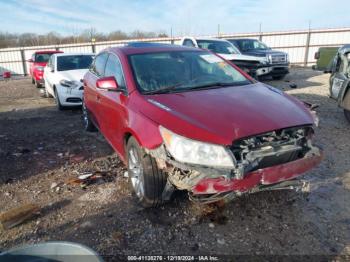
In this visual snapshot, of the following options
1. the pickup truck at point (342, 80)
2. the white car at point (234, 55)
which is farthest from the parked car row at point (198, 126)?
the white car at point (234, 55)

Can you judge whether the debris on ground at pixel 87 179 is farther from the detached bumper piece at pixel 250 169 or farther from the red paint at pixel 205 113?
the detached bumper piece at pixel 250 169

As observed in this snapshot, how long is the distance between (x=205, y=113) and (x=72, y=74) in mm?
6447

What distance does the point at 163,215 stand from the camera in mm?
3170

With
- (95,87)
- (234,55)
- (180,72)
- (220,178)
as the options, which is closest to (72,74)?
(95,87)

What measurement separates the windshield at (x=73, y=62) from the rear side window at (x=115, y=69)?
16.4 ft

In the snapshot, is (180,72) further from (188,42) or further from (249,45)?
(249,45)

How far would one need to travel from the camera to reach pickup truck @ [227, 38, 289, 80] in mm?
11820

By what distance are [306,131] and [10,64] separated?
90.5 ft

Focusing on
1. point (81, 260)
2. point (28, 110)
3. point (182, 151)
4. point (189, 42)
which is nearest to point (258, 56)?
point (189, 42)

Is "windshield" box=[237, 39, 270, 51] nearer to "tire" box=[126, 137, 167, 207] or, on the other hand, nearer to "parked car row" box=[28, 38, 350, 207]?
"parked car row" box=[28, 38, 350, 207]

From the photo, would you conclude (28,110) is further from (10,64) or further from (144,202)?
(10,64)

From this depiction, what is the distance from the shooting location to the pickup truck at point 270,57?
1182 centimetres

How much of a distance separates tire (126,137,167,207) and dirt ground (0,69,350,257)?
0.61 feet

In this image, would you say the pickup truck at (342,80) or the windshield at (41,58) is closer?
the pickup truck at (342,80)
